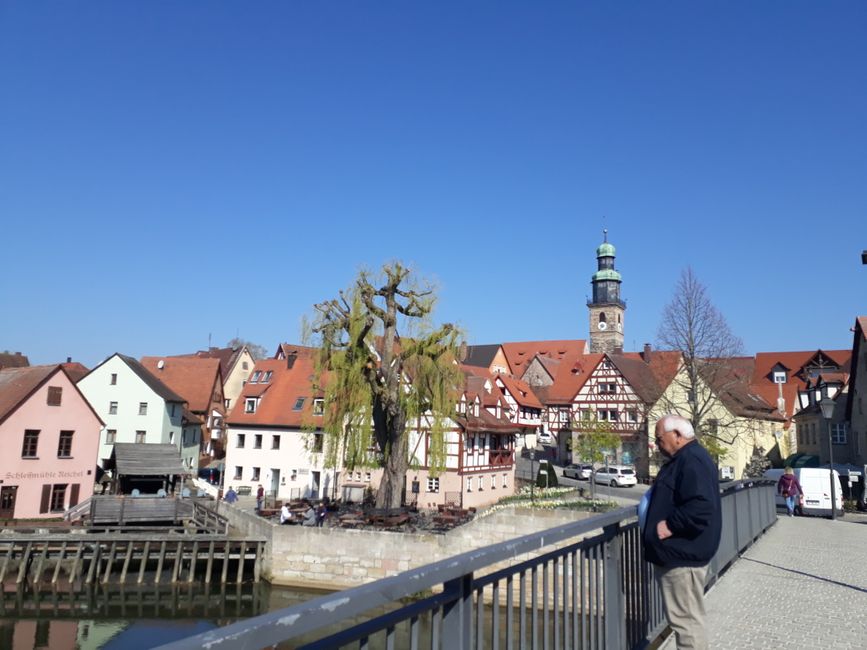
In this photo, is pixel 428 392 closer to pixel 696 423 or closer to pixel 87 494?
pixel 696 423

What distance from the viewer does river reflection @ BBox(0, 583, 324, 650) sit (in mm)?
22598

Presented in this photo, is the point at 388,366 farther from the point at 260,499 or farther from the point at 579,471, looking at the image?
the point at 579,471

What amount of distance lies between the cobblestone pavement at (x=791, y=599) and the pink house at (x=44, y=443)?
36.4 metres

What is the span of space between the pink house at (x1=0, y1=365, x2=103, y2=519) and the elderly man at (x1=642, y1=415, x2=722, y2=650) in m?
38.9

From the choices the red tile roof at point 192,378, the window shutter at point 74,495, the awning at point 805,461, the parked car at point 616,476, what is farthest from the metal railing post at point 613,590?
the red tile roof at point 192,378

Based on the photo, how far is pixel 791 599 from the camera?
312 inches

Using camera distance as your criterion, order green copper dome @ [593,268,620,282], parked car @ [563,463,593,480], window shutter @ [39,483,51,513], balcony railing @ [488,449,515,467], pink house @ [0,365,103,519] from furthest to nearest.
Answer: green copper dome @ [593,268,620,282], parked car @ [563,463,593,480], balcony railing @ [488,449,515,467], window shutter @ [39,483,51,513], pink house @ [0,365,103,519]

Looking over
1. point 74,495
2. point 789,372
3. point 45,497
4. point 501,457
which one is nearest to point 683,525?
point 501,457

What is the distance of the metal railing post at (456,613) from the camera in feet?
9.39

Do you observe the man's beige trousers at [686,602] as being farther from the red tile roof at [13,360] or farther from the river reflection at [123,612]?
the red tile roof at [13,360]

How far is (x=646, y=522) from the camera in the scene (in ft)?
14.0

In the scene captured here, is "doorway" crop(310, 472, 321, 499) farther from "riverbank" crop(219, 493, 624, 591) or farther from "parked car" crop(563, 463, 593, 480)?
"parked car" crop(563, 463, 593, 480)

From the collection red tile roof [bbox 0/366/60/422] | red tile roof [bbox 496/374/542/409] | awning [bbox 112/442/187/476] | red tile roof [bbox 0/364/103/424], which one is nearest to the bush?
red tile roof [bbox 496/374/542/409]

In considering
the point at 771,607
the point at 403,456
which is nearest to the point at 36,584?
the point at 403,456
